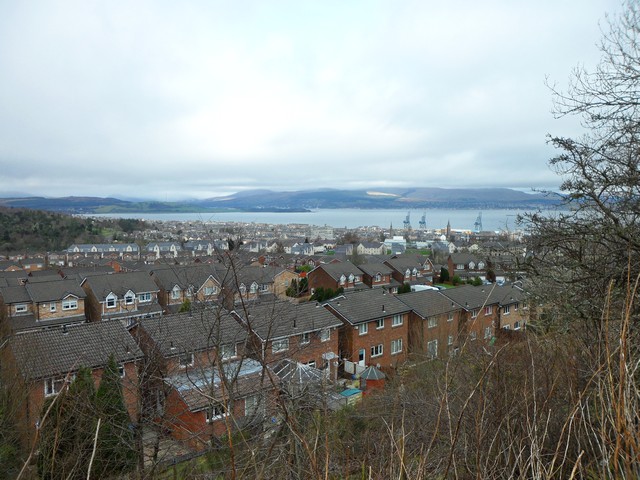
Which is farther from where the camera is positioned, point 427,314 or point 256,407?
point 427,314

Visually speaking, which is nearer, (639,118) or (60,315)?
(639,118)

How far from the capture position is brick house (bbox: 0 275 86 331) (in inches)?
893

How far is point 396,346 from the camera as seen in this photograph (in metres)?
19.3

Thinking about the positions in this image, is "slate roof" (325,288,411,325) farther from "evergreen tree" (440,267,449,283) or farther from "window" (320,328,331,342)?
"evergreen tree" (440,267,449,283)

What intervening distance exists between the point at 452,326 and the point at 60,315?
21.5m

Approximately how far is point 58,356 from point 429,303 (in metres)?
15.4

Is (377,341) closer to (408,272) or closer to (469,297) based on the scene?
(469,297)

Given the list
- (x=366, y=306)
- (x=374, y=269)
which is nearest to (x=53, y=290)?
(x=366, y=306)

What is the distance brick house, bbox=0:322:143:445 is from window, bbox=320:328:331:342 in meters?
6.70

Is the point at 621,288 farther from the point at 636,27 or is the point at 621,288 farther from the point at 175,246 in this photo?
the point at 175,246

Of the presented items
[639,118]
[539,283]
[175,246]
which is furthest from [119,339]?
[175,246]

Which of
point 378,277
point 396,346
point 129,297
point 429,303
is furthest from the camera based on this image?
point 378,277

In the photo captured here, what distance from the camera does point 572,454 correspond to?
2846 mm

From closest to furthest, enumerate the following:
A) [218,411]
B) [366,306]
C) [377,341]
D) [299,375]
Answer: [218,411], [299,375], [377,341], [366,306]
